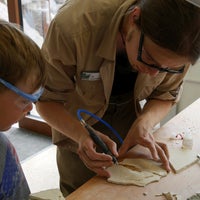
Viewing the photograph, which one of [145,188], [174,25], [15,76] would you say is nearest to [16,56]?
[15,76]

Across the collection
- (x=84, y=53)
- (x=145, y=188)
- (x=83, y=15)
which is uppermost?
(x=83, y=15)

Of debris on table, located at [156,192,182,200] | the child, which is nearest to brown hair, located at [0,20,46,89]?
the child

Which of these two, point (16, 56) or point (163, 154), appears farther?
point (163, 154)

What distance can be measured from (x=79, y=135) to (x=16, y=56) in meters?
0.47

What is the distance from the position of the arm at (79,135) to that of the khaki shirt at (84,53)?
4 centimetres

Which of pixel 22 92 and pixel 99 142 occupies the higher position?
pixel 22 92

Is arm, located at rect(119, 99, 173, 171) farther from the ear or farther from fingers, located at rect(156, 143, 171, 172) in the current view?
the ear

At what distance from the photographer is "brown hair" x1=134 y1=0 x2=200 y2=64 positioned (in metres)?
0.89

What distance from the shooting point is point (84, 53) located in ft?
3.90

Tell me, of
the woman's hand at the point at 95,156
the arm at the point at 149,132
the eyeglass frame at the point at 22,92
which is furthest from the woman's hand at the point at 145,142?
the eyeglass frame at the point at 22,92

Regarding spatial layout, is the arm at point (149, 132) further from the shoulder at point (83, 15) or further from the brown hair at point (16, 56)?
the brown hair at point (16, 56)

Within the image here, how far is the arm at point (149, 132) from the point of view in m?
1.21

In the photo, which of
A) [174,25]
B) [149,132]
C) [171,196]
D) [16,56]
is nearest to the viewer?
[16,56]

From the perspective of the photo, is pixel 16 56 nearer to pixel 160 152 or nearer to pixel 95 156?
pixel 95 156
